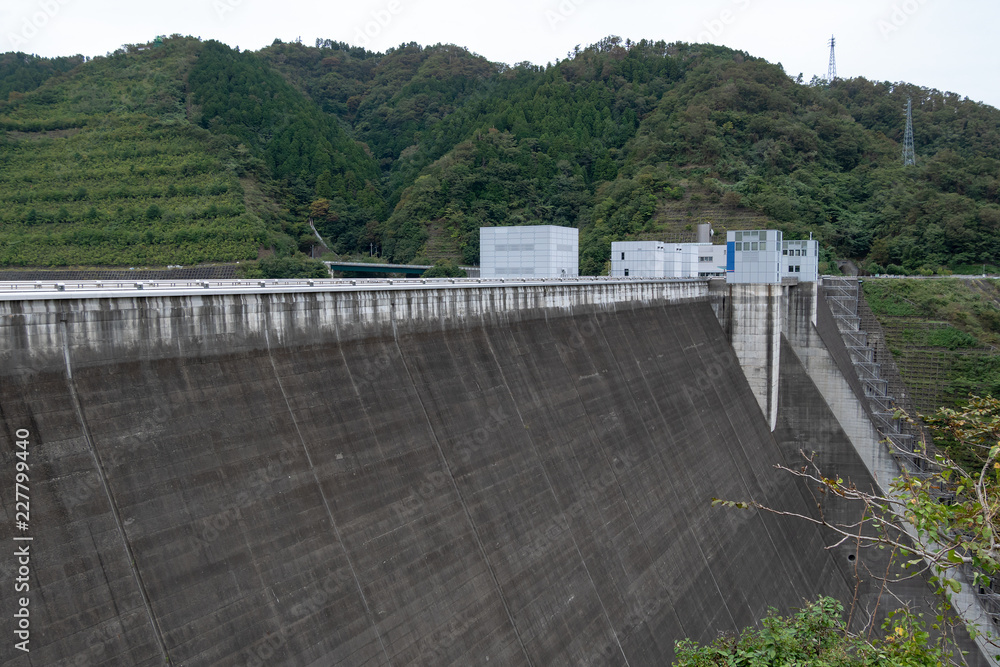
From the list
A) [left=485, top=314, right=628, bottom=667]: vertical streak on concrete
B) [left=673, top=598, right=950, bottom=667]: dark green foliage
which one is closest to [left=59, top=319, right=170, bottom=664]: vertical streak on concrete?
[left=673, top=598, right=950, bottom=667]: dark green foliage

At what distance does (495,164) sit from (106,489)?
2255 inches

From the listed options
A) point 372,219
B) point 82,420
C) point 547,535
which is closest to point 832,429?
point 547,535

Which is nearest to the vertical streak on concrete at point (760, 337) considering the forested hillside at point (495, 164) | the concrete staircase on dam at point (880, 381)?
the concrete staircase on dam at point (880, 381)

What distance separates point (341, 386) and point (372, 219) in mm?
54720

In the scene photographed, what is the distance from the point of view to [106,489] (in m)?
7.82

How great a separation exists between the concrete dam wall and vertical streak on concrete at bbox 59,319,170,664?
0.02 m

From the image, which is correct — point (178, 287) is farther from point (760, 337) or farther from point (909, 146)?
point (909, 146)

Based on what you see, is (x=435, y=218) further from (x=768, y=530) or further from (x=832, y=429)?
(x=768, y=530)

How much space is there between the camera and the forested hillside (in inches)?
1921

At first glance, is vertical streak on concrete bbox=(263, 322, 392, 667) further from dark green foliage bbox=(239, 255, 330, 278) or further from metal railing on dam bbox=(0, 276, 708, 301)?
dark green foliage bbox=(239, 255, 330, 278)

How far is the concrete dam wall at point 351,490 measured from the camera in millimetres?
7602

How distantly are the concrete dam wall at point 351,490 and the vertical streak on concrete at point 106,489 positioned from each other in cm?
2

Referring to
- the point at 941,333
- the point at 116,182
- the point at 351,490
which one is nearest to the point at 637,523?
the point at 351,490

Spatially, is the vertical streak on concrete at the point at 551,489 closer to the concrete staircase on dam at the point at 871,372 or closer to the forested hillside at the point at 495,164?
the concrete staircase on dam at the point at 871,372
